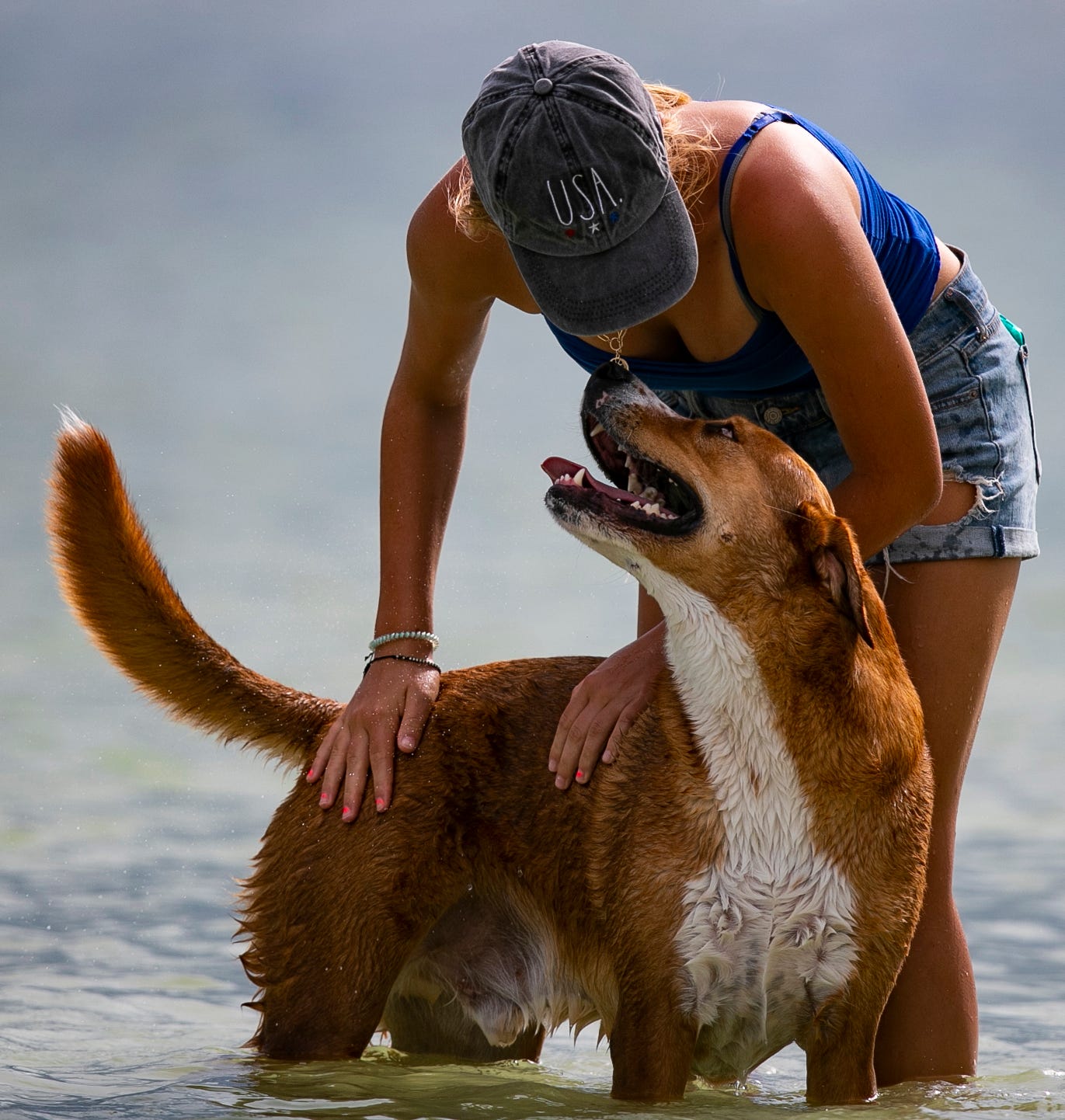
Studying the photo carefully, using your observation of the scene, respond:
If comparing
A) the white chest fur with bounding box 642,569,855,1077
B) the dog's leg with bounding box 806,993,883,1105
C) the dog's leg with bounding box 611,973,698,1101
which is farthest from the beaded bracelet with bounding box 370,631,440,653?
the dog's leg with bounding box 806,993,883,1105

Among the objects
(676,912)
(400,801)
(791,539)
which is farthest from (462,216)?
(676,912)

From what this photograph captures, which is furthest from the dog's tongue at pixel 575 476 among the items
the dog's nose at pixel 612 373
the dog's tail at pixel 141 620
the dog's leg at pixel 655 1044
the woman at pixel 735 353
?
the dog's leg at pixel 655 1044

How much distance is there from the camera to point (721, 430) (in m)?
3.00

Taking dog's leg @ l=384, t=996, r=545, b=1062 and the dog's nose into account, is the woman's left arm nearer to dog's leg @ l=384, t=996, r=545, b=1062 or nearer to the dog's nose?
the dog's nose

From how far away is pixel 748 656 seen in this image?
2.84 metres

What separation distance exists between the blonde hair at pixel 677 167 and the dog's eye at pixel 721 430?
0.44 m

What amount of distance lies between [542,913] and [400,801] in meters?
0.40

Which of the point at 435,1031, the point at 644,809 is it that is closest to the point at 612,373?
the point at 644,809

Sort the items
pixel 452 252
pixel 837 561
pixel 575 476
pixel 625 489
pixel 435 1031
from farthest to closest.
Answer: pixel 435 1031 < pixel 452 252 < pixel 625 489 < pixel 575 476 < pixel 837 561

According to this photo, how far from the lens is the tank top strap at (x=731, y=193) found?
2.84 meters

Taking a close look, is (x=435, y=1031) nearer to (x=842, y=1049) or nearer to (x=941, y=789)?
(x=842, y=1049)

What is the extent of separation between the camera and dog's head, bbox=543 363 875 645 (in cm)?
282

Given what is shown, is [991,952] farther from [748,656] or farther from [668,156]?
[668,156]

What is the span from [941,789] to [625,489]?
0.96 m
